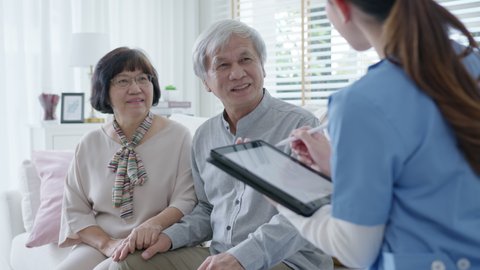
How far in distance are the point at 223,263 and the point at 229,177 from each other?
0.31 metres

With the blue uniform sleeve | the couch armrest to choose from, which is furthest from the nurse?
the couch armrest

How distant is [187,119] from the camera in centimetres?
236

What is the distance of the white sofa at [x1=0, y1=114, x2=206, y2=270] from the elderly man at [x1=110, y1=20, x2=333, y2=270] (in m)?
0.63

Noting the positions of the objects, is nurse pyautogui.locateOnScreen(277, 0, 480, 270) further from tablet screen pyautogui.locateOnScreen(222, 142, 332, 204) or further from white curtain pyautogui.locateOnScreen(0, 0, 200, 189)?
white curtain pyautogui.locateOnScreen(0, 0, 200, 189)

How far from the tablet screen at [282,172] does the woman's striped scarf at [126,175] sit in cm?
78

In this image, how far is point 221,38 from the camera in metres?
1.55

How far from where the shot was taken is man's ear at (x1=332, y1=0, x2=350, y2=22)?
2.75ft

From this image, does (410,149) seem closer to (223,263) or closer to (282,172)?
(282,172)

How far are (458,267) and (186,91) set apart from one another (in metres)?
4.08

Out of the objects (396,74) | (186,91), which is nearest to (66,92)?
(186,91)

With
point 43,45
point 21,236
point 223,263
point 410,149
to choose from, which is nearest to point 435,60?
point 410,149

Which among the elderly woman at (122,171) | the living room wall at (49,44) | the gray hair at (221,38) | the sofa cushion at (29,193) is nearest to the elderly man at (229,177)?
the gray hair at (221,38)

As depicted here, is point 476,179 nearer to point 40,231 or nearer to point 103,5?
point 40,231

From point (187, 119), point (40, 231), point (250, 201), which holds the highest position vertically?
point (187, 119)
